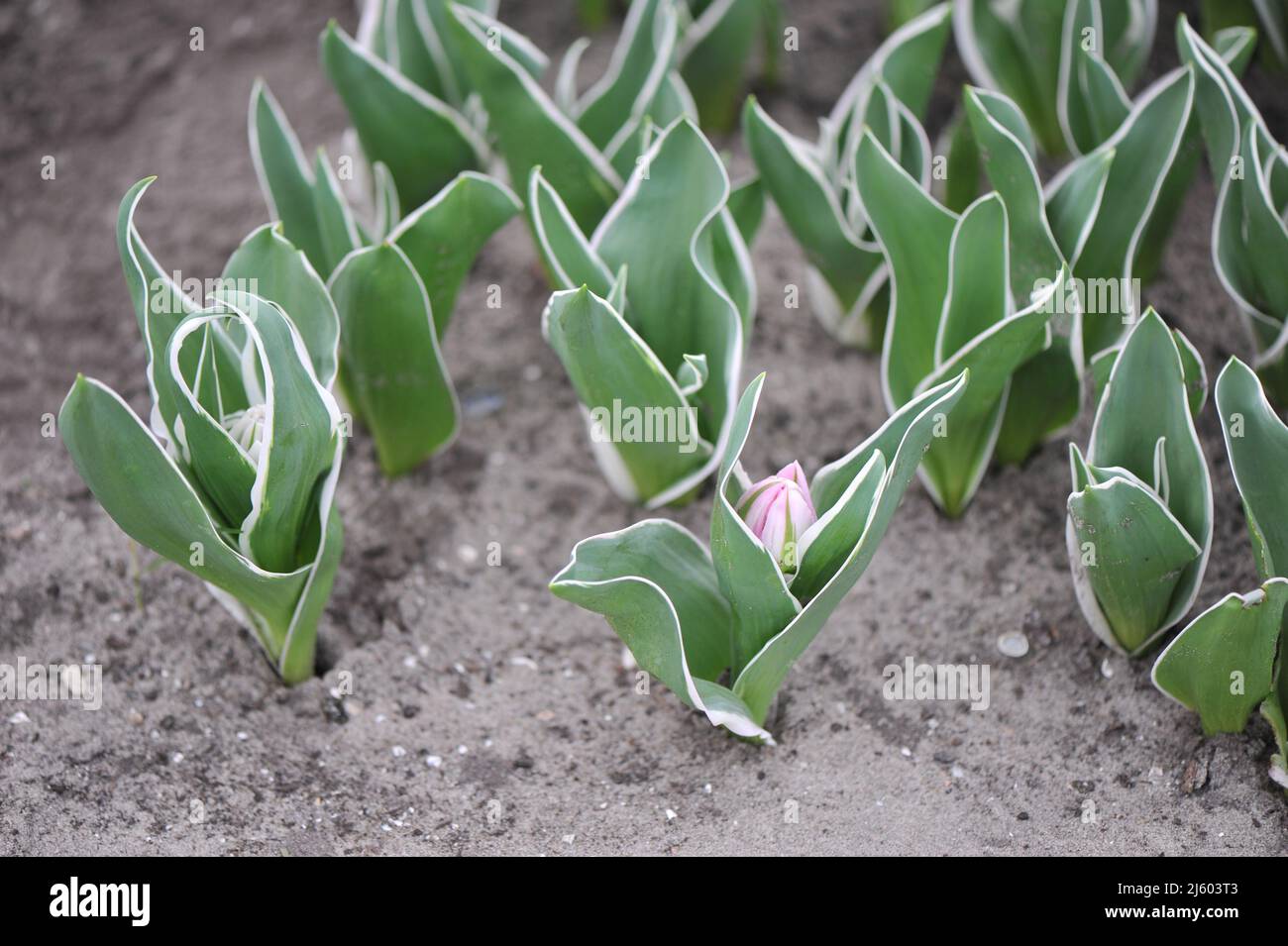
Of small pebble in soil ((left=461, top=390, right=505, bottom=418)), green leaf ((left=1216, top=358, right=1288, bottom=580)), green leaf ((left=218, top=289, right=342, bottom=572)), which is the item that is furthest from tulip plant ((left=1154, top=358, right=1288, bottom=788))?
small pebble in soil ((left=461, top=390, right=505, bottom=418))

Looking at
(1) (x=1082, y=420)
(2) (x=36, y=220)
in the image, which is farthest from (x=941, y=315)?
(2) (x=36, y=220)

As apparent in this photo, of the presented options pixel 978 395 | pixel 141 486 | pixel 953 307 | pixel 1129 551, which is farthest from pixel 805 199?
pixel 141 486

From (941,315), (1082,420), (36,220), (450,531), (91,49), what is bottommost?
(450,531)

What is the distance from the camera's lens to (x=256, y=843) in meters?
1.80

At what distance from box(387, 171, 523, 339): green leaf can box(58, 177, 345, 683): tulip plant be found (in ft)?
0.78

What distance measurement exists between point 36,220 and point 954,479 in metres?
1.90

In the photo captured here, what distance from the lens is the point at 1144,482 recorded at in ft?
6.15

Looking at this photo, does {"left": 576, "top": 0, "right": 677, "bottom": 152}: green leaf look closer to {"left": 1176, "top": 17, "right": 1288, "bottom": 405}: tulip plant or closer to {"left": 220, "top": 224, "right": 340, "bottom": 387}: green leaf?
{"left": 220, "top": 224, "right": 340, "bottom": 387}: green leaf

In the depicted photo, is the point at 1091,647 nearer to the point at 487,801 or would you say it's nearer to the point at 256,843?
the point at 487,801

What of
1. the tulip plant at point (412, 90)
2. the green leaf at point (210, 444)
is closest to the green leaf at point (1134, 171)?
the tulip plant at point (412, 90)

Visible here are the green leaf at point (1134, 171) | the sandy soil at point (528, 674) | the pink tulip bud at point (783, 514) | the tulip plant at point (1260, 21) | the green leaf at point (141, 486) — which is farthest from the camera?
the tulip plant at point (1260, 21)

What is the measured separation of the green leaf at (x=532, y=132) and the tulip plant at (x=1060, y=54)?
0.80 m

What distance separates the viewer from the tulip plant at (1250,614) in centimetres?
169

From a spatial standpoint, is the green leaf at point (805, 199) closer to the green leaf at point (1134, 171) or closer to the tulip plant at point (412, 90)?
the green leaf at point (1134, 171)
